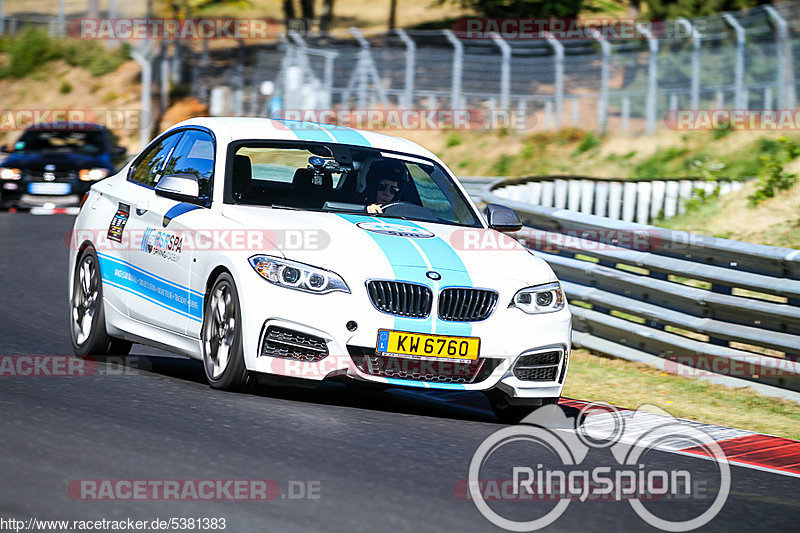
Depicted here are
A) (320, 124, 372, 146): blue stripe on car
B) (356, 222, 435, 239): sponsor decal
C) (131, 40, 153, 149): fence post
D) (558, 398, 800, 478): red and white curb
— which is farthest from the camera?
(131, 40, 153, 149): fence post

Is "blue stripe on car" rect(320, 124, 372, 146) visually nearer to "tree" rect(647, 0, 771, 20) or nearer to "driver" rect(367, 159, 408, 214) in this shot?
"driver" rect(367, 159, 408, 214)

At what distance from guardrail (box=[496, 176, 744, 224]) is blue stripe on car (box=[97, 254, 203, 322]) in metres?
9.20

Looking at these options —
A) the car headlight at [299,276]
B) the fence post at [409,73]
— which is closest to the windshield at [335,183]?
the car headlight at [299,276]

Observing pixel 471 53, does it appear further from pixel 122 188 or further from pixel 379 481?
pixel 379 481

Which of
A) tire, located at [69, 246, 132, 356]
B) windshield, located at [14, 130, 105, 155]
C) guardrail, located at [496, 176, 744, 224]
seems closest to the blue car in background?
windshield, located at [14, 130, 105, 155]

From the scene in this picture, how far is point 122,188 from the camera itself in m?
9.15

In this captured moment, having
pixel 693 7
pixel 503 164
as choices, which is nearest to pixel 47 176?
pixel 503 164

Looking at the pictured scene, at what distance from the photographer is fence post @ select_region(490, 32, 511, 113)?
30.4 metres

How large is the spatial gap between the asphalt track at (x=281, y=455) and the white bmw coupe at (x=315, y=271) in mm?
308

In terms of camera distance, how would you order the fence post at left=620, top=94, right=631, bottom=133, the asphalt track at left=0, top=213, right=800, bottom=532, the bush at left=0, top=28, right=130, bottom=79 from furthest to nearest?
the bush at left=0, top=28, right=130, bottom=79 < the fence post at left=620, top=94, right=631, bottom=133 < the asphalt track at left=0, top=213, right=800, bottom=532

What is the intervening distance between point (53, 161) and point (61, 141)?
1477 millimetres

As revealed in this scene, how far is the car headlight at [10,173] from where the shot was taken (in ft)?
68.8
